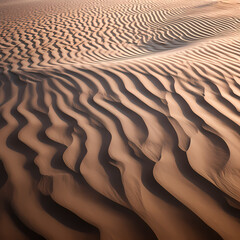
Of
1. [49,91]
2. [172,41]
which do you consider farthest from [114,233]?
[172,41]

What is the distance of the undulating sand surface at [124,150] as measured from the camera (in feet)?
4.04

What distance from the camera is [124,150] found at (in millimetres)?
1718

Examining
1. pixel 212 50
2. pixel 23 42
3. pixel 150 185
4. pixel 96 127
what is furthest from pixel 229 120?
pixel 23 42

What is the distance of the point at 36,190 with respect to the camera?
142 cm

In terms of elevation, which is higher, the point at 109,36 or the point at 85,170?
the point at 85,170

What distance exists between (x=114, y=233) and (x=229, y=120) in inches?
57.6

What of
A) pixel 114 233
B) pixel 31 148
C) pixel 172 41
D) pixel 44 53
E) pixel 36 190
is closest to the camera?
pixel 114 233

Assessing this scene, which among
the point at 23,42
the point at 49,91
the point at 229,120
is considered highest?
the point at 229,120

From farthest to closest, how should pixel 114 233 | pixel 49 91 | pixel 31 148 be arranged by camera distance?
pixel 49 91 → pixel 31 148 → pixel 114 233

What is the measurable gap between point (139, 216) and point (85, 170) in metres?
0.52

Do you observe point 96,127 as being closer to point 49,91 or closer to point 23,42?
point 49,91

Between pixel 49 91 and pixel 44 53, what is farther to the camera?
pixel 44 53

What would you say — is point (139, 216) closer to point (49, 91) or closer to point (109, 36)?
point (49, 91)

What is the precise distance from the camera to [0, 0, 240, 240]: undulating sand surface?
4.04ft
